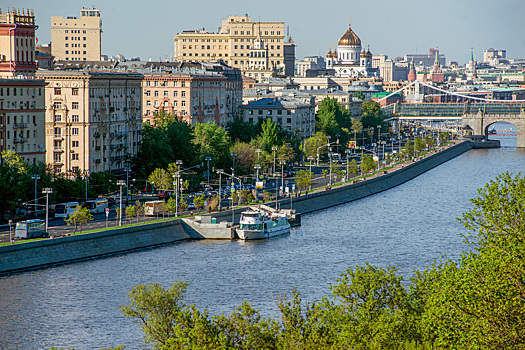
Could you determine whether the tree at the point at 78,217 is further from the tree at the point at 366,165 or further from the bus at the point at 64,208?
the tree at the point at 366,165

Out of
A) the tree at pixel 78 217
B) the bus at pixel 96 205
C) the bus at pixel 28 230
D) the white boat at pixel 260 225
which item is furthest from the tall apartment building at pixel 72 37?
the bus at pixel 28 230

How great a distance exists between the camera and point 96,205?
251 feet

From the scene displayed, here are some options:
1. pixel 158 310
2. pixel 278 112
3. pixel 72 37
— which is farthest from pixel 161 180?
pixel 72 37

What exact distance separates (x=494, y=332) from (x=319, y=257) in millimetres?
35627

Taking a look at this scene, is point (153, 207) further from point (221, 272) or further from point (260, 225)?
point (221, 272)

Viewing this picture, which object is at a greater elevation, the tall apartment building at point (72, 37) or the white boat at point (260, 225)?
the tall apartment building at point (72, 37)

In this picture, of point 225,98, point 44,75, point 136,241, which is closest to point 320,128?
point 225,98

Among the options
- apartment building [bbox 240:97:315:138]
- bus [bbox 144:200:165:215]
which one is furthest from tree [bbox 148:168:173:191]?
apartment building [bbox 240:97:315:138]

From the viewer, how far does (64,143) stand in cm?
8812

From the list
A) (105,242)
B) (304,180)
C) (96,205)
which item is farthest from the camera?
(304,180)

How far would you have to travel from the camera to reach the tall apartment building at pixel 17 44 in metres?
91.8

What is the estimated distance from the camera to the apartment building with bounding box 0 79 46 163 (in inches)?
3095

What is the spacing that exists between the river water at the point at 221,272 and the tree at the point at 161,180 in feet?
38.6

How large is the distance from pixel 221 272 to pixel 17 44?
1717 inches
